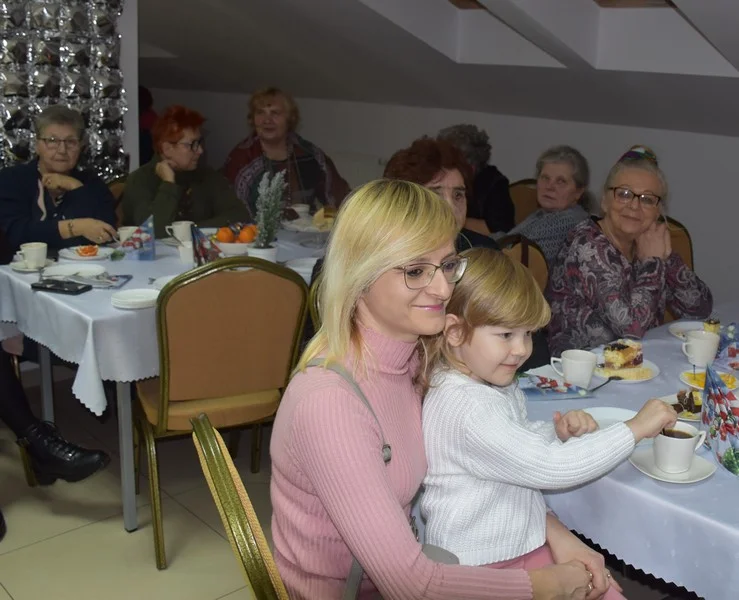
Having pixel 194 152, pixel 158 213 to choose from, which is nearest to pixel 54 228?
pixel 158 213

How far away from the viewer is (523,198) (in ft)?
13.4

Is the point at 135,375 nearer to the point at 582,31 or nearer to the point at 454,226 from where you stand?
the point at 454,226

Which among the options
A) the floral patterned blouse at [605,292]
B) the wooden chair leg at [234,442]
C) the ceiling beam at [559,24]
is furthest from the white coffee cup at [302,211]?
the floral patterned blouse at [605,292]

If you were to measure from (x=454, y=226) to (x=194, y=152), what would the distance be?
2.44 meters

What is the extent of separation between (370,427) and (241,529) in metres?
0.24

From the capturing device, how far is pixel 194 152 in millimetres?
3502

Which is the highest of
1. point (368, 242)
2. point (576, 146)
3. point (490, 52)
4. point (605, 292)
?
point (490, 52)

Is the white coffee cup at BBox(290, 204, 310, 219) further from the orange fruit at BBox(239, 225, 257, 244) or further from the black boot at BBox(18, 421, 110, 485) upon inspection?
the black boot at BBox(18, 421, 110, 485)

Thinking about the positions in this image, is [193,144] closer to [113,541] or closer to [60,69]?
[60,69]

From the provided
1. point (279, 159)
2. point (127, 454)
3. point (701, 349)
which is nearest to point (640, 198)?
point (701, 349)

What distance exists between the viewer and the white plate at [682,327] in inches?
85.4

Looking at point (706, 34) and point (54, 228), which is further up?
point (706, 34)

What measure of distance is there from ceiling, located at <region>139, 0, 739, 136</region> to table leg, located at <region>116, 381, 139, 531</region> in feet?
8.17

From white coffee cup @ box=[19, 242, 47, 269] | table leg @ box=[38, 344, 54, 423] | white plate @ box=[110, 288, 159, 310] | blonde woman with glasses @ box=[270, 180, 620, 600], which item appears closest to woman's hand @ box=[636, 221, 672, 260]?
blonde woman with glasses @ box=[270, 180, 620, 600]
